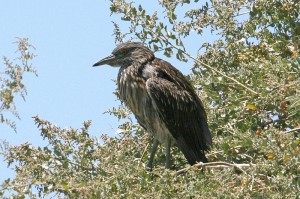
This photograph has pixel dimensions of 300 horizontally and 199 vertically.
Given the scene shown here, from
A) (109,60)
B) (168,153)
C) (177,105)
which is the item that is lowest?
(168,153)

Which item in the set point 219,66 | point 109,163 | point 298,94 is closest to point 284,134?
point 298,94

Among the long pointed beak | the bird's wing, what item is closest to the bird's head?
the long pointed beak

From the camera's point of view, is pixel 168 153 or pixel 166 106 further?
pixel 166 106

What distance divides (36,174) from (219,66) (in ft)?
7.09

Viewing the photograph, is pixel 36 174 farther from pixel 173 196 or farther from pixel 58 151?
pixel 173 196

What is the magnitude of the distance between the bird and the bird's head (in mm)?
64

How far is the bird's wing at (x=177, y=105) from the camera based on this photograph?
8055 mm

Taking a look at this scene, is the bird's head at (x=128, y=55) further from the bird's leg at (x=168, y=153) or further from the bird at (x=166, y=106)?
the bird's leg at (x=168, y=153)

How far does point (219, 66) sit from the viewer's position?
792 cm

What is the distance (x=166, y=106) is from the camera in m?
8.23

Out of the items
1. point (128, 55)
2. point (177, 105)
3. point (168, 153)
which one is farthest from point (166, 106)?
point (128, 55)

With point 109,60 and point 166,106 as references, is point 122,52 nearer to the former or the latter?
point 109,60

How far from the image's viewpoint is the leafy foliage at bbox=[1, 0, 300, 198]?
557 centimetres

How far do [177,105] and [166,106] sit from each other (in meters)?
0.09
